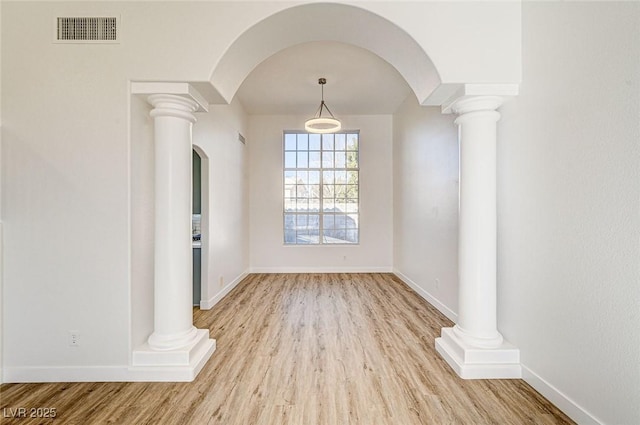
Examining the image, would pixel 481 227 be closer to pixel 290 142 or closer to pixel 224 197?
pixel 224 197

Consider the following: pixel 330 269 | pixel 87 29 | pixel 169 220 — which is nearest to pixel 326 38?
pixel 87 29

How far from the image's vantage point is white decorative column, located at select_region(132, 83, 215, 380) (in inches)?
96.0

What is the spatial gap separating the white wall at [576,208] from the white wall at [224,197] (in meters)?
3.48

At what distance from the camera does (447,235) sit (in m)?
3.89

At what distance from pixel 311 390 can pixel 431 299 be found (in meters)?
2.67

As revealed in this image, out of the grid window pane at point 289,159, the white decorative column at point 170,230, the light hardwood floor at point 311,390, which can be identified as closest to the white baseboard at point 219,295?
the light hardwood floor at point 311,390

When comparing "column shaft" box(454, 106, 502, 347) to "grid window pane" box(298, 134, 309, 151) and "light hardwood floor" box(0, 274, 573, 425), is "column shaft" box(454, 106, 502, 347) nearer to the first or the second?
"light hardwood floor" box(0, 274, 573, 425)

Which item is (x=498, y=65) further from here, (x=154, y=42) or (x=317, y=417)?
(x=317, y=417)

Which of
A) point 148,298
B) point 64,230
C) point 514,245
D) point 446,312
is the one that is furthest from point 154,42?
point 446,312

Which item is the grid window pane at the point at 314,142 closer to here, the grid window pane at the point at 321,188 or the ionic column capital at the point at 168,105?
the grid window pane at the point at 321,188

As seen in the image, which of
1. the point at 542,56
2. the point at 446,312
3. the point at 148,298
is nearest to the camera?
Answer: the point at 542,56

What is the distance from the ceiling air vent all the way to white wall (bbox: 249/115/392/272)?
14.2ft

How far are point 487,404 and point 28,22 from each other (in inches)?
172

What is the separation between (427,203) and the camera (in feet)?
15.3
